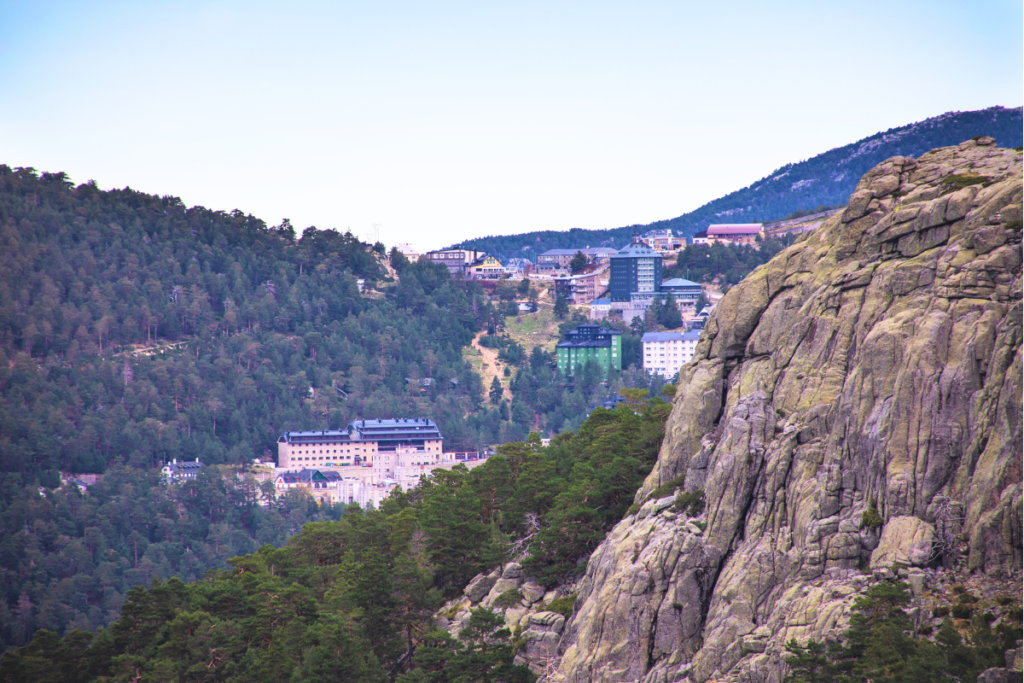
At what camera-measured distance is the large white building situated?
18125cm

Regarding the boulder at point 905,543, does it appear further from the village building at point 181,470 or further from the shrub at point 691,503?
the village building at point 181,470

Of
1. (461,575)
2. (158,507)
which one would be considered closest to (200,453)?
(158,507)

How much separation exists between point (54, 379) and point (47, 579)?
57735 millimetres

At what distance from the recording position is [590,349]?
183 m

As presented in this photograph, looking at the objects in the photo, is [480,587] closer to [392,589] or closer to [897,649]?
[392,589]

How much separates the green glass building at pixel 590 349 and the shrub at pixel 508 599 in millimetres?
137461

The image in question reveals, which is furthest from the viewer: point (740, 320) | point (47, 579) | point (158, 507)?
point (158, 507)

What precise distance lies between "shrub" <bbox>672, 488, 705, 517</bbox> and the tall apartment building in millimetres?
119644

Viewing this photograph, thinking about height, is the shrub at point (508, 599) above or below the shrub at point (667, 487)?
below

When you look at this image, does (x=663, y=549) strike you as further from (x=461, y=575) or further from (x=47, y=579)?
(x=47, y=579)

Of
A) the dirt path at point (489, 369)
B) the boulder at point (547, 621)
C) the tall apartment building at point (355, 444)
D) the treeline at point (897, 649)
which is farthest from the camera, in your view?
the dirt path at point (489, 369)

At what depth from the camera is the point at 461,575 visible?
49.8 metres

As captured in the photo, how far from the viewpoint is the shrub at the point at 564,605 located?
3906cm

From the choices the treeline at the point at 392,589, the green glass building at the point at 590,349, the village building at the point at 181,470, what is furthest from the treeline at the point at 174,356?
the treeline at the point at 392,589
